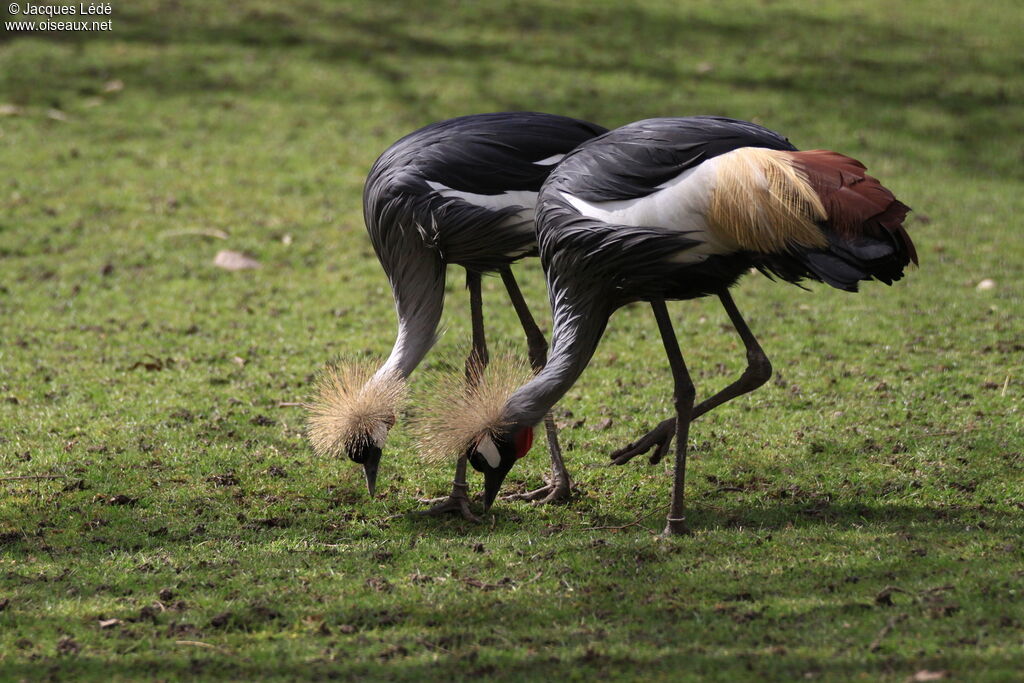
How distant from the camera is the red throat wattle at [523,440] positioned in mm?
5113

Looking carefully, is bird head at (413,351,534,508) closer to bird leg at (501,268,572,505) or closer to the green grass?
the green grass

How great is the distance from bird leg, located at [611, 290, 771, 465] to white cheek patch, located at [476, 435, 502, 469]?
715 mm

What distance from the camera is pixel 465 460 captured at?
5609 mm

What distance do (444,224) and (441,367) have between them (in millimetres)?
1328

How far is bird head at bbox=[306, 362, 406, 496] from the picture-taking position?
523 centimetres

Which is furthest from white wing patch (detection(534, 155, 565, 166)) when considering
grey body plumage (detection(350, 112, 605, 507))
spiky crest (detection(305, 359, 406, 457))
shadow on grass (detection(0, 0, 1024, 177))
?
shadow on grass (detection(0, 0, 1024, 177))

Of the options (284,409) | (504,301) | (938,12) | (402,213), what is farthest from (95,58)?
(938,12)

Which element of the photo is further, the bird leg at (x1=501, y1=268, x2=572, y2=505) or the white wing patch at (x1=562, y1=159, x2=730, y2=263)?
the bird leg at (x1=501, y1=268, x2=572, y2=505)

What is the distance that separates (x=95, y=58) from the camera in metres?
14.6

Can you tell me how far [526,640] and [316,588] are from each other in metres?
1.03

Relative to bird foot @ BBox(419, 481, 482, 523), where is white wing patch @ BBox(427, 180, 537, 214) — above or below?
above

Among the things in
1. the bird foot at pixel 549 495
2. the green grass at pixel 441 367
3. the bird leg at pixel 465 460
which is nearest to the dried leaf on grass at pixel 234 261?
the green grass at pixel 441 367

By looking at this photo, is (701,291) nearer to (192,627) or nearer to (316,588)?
(316,588)

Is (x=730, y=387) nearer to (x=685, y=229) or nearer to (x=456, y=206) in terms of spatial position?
(x=685, y=229)
